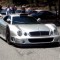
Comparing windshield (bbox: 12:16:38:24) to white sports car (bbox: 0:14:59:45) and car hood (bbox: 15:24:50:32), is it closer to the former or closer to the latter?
white sports car (bbox: 0:14:59:45)

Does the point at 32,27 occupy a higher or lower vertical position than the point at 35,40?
higher

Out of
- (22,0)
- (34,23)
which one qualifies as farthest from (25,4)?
(34,23)

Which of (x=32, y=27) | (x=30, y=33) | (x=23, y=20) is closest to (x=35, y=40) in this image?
(x=30, y=33)

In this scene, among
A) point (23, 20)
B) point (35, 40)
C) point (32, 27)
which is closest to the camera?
point (35, 40)

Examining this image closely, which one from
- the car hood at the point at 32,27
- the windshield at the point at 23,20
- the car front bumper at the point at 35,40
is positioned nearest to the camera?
the car front bumper at the point at 35,40

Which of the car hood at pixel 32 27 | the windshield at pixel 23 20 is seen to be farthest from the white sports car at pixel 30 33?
the windshield at pixel 23 20

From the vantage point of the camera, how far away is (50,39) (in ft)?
41.6

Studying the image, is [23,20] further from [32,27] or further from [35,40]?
[35,40]

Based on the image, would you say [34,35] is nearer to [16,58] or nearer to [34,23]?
[34,23]

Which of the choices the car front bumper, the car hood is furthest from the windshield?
the car front bumper

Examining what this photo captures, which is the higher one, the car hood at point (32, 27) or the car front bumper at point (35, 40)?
the car hood at point (32, 27)

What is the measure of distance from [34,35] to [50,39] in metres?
0.70

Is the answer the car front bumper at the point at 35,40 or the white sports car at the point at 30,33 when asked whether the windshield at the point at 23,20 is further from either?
the car front bumper at the point at 35,40

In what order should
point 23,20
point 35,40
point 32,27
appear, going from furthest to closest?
point 23,20, point 32,27, point 35,40
